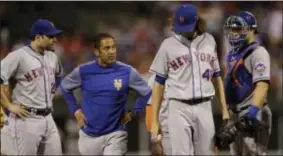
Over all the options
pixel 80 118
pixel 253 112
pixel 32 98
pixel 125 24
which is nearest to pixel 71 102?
pixel 80 118

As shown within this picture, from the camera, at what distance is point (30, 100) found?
10391 millimetres

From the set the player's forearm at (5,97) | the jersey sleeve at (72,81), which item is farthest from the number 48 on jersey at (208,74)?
the player's forearm at (5,97)

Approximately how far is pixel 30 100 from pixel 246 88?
245 centimetres

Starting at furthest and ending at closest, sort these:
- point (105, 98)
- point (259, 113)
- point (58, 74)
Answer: point (58, 74), point (105, 98), point (259, 113)

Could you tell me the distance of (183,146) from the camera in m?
9.25

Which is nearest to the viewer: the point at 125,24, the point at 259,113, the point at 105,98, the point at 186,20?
the point at 186,20

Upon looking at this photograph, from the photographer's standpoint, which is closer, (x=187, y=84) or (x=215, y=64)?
(x=187, y=84)

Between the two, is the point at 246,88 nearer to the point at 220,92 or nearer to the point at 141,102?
the point at 220,92

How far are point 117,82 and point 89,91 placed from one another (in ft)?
1.10

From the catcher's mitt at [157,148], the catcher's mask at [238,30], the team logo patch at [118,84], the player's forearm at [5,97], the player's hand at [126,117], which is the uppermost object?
the catcher's mask at [238,30]

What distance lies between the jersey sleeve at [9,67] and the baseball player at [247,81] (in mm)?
2380

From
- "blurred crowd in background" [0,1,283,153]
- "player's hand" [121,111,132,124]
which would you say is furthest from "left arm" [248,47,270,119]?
"blurred crowd in background" [0,1,283,153]

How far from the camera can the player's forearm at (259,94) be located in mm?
9531

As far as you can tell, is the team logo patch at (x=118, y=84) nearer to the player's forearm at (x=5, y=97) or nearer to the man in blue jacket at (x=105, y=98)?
the man in blue jacket at (x=105, y=98)
